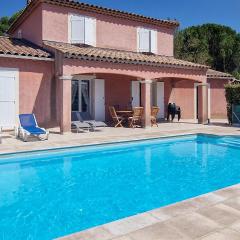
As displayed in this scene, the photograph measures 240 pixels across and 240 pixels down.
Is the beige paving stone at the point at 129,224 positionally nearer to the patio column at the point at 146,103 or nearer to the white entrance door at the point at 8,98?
the white entrance door at the point at 8,98

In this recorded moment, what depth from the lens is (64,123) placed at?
13477 mm

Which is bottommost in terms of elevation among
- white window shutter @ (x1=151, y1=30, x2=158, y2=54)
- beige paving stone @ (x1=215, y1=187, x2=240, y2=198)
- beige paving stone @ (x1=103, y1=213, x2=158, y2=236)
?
beige paving stone @ (x1=103, y1=213, x2=158, y2=236)

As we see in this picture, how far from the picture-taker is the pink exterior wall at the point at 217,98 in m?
23.0

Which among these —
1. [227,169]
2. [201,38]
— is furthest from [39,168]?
[201,38]

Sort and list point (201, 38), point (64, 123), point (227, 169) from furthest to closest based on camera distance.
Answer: point (201, 38)
point (64, 123)
point (227, 169)

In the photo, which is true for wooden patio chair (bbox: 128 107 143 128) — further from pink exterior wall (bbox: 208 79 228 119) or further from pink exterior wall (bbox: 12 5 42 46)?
pink exterior wall (bbox: 208 79 228 119)

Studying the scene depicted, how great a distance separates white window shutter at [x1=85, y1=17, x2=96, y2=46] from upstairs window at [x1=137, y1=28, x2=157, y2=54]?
11.0 ft

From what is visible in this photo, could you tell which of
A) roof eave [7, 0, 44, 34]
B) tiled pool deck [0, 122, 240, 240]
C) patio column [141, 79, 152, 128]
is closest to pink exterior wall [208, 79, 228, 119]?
patio column [141, 79, 152, 128]

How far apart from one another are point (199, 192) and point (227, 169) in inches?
96.5

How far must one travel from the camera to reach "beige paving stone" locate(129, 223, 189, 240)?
3750mm

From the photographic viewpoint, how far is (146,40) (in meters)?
19.9

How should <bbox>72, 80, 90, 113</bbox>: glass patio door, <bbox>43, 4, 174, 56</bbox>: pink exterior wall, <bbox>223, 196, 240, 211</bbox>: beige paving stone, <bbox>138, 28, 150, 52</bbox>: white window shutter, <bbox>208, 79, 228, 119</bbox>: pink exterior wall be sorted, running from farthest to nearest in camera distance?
<bbox>208, 79, 228, 119</bbox>: pink exterior wall → <bbox>138, 28, 150, 52</bbox>: white window shutter → <bbox>72, 80, 90, 113</bbox>: glass patio door → <bbox>43, 4, 174, 56</bbox>: pink exterior wall → <bbox>223, 196, 240, 211</bbox>: beige paving stone

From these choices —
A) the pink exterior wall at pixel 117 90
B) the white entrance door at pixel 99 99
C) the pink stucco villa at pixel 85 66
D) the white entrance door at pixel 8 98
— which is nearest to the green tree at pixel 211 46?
the pink stucco villa at pixel 85 66

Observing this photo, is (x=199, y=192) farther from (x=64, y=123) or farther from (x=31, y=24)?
(x=31, y=24)
